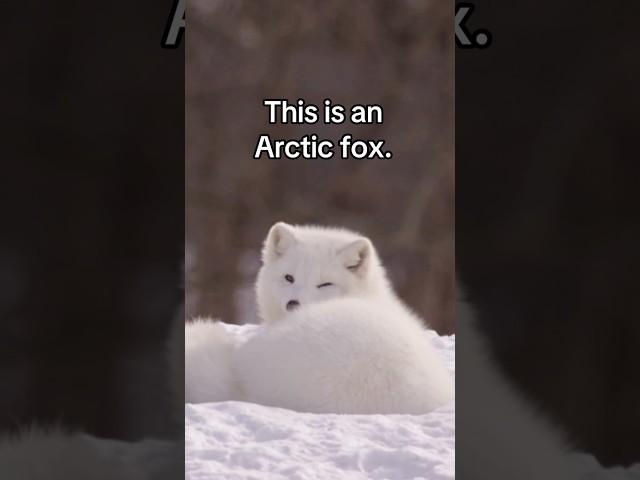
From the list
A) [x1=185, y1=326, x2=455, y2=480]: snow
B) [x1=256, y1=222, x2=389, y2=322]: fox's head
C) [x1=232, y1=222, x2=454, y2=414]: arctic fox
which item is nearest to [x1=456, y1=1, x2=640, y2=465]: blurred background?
[x1=185, y1=326, x2=455, y2=480]: snow

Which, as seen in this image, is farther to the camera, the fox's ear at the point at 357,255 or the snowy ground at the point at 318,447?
the fox's ear at the point at 357,255

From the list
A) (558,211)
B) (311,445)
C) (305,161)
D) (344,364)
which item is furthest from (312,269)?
(305,161)

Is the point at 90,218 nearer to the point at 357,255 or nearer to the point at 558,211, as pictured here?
the point at 558,211

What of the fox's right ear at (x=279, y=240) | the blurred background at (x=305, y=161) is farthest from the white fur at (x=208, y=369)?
the blurred background at (x=305, y=161)

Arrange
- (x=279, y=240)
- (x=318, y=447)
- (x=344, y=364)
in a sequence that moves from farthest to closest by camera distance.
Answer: (x=279, y=240) < (x=344, y=364) < (x=318, y=447)

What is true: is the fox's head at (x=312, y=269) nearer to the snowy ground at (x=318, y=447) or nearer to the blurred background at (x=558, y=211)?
the snowy ground at (x=318, y=447)

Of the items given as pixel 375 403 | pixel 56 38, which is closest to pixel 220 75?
pixel 375 403

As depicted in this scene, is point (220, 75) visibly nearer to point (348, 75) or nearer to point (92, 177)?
point (348, 75)
